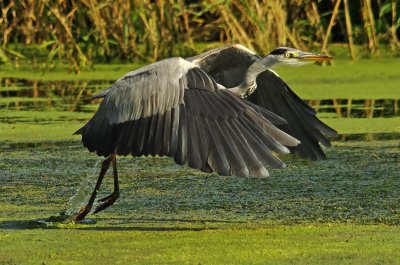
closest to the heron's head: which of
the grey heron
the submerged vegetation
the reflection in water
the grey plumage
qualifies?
the grey heron

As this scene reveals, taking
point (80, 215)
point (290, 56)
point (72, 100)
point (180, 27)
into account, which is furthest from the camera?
point (180, 27)

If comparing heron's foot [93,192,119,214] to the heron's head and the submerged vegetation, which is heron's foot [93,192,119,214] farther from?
the heron's head

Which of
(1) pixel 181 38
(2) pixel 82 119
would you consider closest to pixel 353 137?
(2) pixel 82 119

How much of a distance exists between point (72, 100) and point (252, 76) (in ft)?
13.8

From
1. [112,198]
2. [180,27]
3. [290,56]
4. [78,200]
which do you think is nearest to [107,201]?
[112,198]

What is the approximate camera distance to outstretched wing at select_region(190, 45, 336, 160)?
5.78 meters

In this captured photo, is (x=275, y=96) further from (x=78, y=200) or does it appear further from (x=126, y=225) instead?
(x=126, y=225)

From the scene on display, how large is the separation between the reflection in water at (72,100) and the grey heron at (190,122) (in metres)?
3.18

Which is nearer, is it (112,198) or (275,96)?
(112,198)

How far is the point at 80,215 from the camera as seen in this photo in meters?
5.30

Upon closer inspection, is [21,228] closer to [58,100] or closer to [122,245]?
[122,245]

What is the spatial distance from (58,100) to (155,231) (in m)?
4.86

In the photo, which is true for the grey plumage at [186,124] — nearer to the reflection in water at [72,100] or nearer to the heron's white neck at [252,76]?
the heron's white neck at [252,76]

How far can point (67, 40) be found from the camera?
1097 cm
